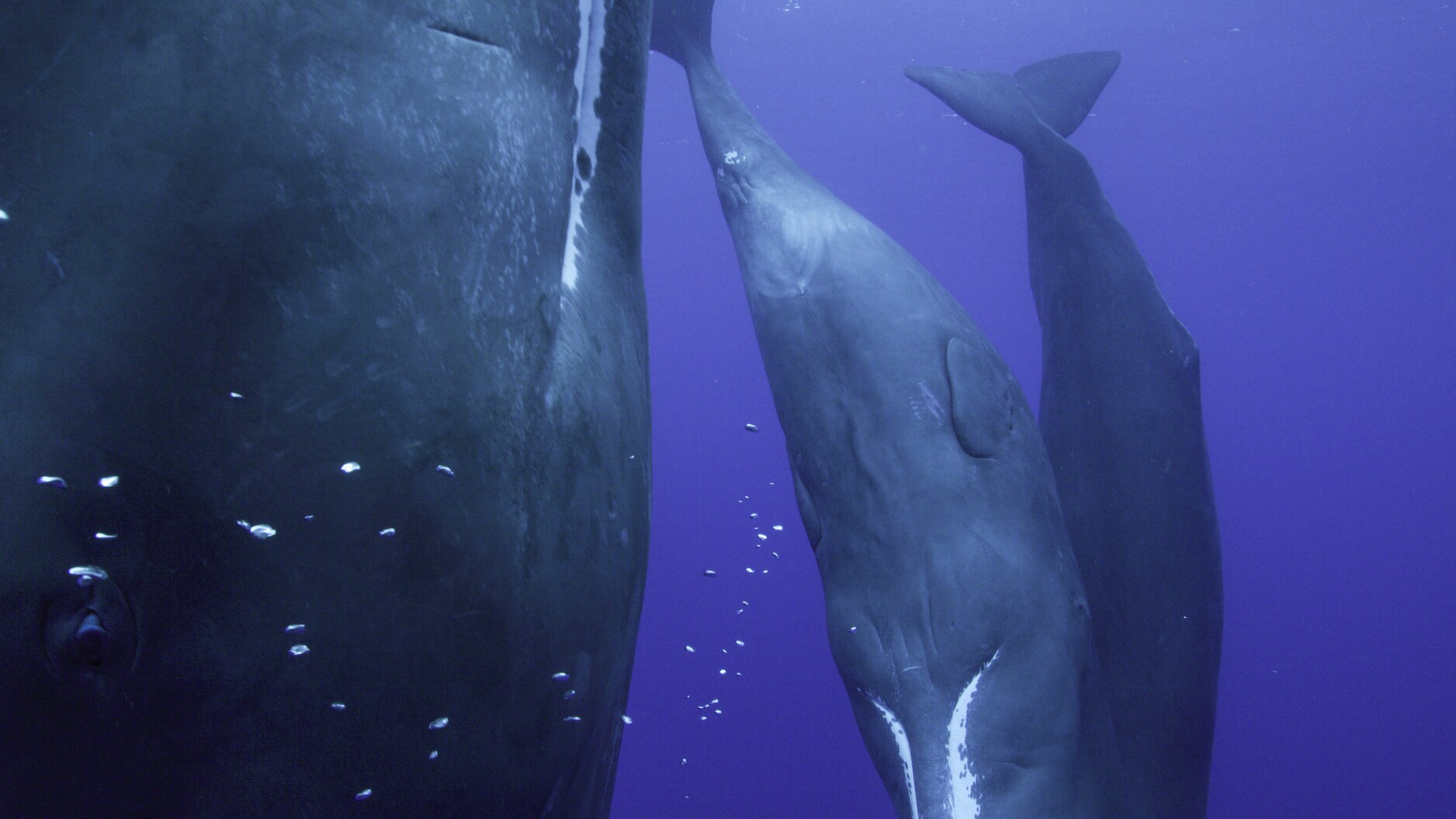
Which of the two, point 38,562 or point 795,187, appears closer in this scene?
point 38,562

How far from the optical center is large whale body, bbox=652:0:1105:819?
3.22m

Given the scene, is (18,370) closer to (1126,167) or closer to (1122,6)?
(1122,6)

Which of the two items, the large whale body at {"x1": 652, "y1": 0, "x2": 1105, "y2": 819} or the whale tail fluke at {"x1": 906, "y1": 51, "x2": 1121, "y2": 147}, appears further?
the whale tail fluke at {"x1": 906, "y1": 51, "x2": 1121, "y2": 147}

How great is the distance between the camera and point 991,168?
39.0m

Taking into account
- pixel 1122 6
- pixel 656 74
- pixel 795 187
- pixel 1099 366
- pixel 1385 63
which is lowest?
pixel 1099 366

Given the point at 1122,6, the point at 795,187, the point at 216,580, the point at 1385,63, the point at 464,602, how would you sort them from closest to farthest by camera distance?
the point at 216,580 < the point at 464,602 < the point at 795,187 < the point at 1122,6 < the point at 1385,63

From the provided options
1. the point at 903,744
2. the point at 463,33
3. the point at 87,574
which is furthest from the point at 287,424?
the point at 903,744

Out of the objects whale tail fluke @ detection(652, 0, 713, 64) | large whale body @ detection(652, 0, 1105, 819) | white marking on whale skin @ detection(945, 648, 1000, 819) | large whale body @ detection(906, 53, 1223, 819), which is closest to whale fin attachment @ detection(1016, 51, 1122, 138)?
large whale body @ detection(906, 53, 1223, 819)

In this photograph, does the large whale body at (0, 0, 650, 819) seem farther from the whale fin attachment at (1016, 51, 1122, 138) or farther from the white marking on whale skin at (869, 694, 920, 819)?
the whale fin attachment at (1016, 51, 1122, 138)

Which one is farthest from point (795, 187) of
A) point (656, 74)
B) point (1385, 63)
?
point (1385, 63)

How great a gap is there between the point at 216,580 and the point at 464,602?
0.35 m

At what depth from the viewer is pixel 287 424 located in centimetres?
125

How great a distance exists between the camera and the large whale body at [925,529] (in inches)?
127

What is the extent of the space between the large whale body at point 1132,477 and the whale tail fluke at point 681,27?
2742mm
